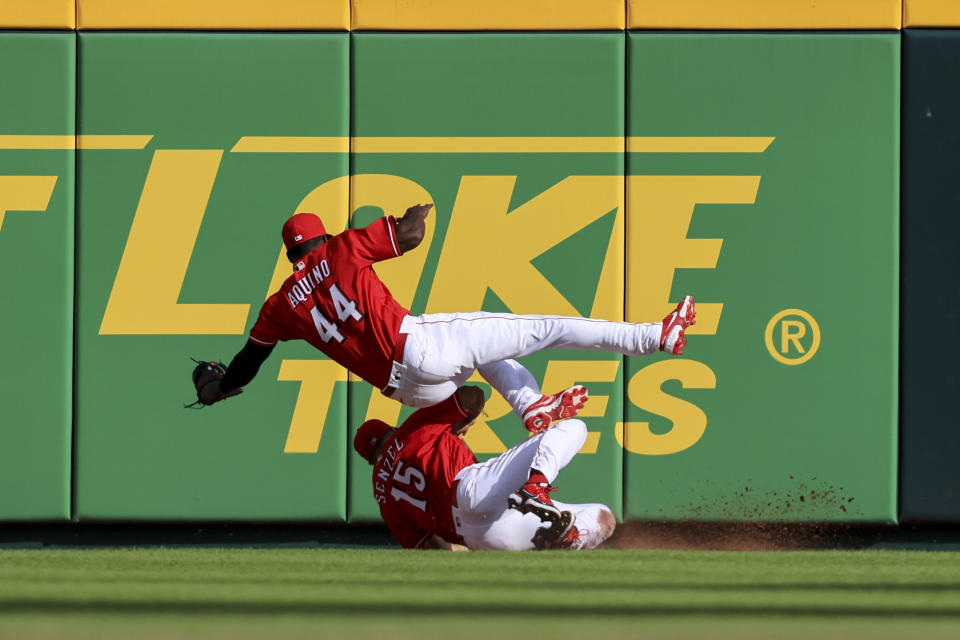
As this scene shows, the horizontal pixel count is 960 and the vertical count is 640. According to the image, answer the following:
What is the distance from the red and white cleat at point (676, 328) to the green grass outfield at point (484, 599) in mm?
1034

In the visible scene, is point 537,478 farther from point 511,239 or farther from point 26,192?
point 26,192

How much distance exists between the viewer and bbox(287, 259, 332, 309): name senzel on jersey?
15.9ft

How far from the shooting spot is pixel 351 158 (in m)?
6.19

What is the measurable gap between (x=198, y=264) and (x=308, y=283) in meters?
1.58

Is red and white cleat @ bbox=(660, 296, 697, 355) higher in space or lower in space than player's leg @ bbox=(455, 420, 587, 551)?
higher

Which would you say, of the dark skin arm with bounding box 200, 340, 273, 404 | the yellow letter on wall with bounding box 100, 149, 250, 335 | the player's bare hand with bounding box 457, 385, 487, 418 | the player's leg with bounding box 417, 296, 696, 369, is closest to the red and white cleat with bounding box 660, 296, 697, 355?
the player's leg with bounding box 417, 296, 696, 369

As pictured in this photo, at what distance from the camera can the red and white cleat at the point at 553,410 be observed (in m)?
4.69

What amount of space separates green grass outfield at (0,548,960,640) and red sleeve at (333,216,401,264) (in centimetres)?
140

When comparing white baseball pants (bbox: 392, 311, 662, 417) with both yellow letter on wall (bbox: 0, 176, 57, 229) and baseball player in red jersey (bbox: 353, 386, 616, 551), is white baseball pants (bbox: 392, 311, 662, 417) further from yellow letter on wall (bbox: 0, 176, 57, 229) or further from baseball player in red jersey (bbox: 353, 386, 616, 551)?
yellow letter on wall (bbox: 0, 176, 57, 229)

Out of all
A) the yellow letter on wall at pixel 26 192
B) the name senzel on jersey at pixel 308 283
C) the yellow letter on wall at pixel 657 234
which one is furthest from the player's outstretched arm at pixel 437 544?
the yellow letter on wall at pixel 26 192

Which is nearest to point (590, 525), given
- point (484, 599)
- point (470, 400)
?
point (470, 400)

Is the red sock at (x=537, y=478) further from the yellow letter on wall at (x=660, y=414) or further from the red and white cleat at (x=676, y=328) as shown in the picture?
the yellow letter on wall at (x=660, y=414)

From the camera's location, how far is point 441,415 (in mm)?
5105

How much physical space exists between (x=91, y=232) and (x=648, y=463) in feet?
10.9
